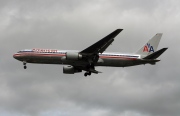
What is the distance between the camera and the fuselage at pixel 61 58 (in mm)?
71250

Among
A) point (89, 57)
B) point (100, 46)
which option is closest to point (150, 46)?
point (100, 46)

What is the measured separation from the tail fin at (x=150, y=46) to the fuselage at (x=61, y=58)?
2350mm

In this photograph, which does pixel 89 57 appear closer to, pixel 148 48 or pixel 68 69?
pixel 68 69

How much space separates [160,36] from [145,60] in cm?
858

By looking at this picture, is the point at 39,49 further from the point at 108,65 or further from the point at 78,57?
the point at 108,65

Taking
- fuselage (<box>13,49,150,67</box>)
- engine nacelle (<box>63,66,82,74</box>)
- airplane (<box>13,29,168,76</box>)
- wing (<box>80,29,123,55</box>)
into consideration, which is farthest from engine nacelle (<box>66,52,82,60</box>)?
engine nacelle (<box>63,66,82,74</box>)

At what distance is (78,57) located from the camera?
7100 centimetres

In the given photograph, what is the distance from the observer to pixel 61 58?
7100 centimetres

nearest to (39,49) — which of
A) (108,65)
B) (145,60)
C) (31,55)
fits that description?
(31,55)

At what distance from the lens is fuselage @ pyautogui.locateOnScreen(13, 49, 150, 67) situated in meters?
71.2

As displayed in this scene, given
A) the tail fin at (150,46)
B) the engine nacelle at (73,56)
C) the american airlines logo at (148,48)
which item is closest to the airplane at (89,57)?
the engine nacelle at (73,56)

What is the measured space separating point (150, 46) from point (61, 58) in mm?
16337

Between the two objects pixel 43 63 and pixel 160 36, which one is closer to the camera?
pixel 43 63

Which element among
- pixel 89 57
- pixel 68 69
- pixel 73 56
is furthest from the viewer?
pixel 68 69
